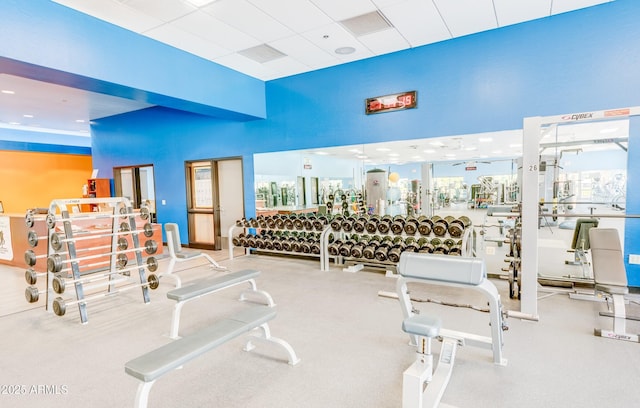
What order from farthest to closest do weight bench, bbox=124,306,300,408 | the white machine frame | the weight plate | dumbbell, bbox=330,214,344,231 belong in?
dumbbell, bbox=330,214,344,231 → the weight plate → the white machine frame → weight bench, bbox=124,306,300,408

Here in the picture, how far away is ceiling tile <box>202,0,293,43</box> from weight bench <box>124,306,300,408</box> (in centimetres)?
302

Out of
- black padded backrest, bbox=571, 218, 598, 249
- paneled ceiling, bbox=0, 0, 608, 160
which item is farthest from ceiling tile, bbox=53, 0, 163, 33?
black padded backrest, bbox=571, 218, 598, 249

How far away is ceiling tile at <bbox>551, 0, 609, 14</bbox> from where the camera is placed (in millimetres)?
3434

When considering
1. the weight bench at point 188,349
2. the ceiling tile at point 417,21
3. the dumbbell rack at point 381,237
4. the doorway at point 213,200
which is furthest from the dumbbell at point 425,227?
the doorway at point 213,200

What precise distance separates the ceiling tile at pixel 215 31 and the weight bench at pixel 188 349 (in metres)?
3.18

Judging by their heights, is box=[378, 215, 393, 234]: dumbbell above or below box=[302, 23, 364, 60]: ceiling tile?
below

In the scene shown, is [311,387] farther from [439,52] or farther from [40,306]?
[439,52]

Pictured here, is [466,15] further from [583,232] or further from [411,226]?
[583,232]

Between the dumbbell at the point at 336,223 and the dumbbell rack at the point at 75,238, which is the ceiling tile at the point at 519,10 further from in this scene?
the dumbbell rack at the point at 75,238

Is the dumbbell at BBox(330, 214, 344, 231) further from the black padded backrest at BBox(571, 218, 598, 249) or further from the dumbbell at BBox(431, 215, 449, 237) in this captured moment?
the black padded backrest at BBox(571, 218, 598, 249)

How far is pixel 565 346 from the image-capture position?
8.21ft

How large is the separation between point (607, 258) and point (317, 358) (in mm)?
2666

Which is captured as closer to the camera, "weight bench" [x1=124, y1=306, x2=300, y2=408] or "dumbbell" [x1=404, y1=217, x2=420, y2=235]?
"weight bench" [x1=124, y1=306, x2=300, y2=408]

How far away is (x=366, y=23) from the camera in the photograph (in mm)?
3812
